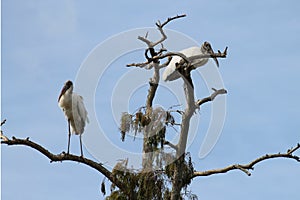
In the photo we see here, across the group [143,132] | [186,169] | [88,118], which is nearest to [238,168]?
[186,169]

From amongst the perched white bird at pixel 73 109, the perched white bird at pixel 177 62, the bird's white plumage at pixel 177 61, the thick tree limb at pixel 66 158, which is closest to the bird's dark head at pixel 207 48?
the perched white bird at pixel 177 62

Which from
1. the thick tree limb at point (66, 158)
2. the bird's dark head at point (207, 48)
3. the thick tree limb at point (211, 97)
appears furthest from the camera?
the bird's dark head at point (207, 48)

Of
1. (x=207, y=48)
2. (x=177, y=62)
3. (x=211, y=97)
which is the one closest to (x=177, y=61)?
(x=177, y=62)

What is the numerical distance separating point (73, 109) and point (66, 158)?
171 cm

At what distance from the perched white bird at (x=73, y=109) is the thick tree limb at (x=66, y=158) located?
142cm

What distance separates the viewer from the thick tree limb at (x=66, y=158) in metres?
10.8

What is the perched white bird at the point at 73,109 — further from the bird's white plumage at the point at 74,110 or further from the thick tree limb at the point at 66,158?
the thick tree limb at the point at 66,158

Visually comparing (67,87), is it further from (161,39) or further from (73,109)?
(161,39)

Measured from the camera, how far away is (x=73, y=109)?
13008 millimetres

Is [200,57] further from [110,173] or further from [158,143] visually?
[110,173]

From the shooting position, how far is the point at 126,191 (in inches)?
474

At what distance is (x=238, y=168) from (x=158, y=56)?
2259 millimetres

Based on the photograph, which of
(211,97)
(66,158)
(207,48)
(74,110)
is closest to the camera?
(66,158)

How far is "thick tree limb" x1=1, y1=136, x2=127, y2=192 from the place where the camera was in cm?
1079
